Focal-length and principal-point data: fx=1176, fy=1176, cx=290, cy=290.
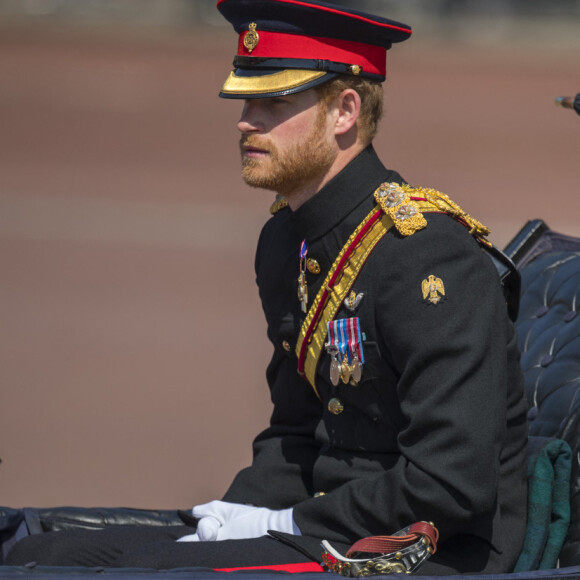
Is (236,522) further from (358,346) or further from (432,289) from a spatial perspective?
(432,289)

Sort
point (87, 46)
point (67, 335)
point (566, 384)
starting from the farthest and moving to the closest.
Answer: point (87, 46)
point (67, 335)
point (566, 384)

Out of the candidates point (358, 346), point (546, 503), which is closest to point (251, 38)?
point (358, 346)

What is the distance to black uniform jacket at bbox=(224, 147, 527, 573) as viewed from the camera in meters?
2.20

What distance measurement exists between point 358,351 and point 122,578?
70 cm

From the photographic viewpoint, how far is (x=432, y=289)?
228 cm

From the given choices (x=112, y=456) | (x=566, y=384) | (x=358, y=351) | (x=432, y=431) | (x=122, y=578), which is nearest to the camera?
(x=122, y=578)

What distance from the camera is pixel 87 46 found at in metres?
15.3

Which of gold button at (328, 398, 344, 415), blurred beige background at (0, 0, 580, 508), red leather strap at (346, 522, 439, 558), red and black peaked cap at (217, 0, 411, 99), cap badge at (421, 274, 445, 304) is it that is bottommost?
blurred beige background at (0, 0, 580, 508)

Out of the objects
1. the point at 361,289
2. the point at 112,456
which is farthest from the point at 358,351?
the point at 112,456

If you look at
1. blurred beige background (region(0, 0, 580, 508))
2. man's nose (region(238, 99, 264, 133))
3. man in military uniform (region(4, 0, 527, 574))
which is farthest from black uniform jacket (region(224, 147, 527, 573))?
blurred beige background (region(0, 0, 580, 508))

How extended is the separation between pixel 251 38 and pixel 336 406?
83cm

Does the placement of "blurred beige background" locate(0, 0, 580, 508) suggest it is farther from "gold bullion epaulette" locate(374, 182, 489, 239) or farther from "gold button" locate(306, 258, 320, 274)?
"gold bullion epaulette" locate(374, 182, 489, 239)

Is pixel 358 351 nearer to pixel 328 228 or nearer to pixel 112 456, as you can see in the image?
pixel 328 228

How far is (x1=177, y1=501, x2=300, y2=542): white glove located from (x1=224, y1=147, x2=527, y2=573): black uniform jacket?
0.21 ft
